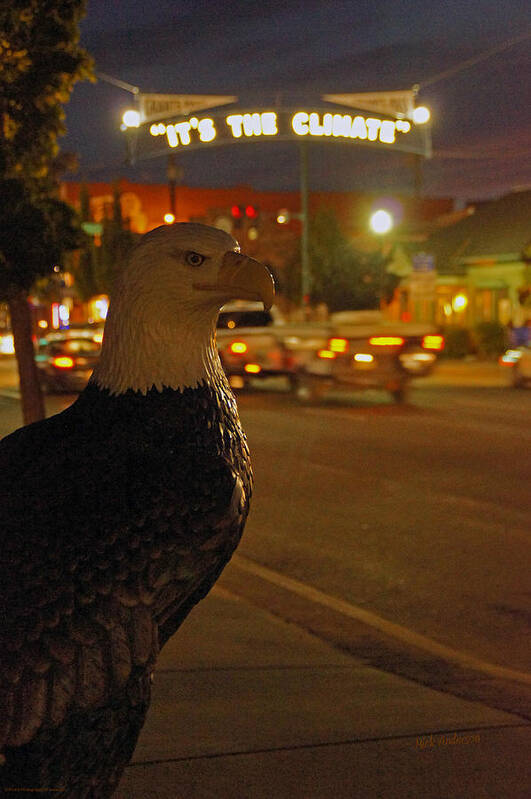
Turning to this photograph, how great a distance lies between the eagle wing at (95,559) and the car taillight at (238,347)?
19735mm

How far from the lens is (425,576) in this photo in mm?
7594

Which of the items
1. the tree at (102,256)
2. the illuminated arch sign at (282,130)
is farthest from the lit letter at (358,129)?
the tree at (102,256)

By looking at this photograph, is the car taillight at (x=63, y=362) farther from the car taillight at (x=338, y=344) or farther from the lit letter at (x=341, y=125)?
the lit letter at (x=341, y=125)

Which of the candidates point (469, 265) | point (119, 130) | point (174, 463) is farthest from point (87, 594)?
point (469, 265)

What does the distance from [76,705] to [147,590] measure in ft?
0.99

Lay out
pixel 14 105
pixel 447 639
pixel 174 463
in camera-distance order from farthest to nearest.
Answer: pixel 14 105 < pixel 447 639 < pixel 174 463

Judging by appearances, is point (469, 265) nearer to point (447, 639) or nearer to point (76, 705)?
point (447, 639)

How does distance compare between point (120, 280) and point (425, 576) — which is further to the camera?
point (425, 576)

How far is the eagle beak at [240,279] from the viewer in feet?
9.39

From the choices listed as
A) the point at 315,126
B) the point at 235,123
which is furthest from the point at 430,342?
the point at 235,123

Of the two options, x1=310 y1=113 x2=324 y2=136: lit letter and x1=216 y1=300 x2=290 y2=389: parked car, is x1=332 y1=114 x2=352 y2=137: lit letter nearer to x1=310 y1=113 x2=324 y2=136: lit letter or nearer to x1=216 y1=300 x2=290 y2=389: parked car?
x1=310 y1=113 x2=324 y2=136: lit letter

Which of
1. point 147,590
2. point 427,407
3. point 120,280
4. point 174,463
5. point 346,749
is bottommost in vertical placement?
point 427,407

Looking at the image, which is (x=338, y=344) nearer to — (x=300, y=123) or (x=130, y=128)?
(x=300, y=123)

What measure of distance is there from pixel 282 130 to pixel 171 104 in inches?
120
